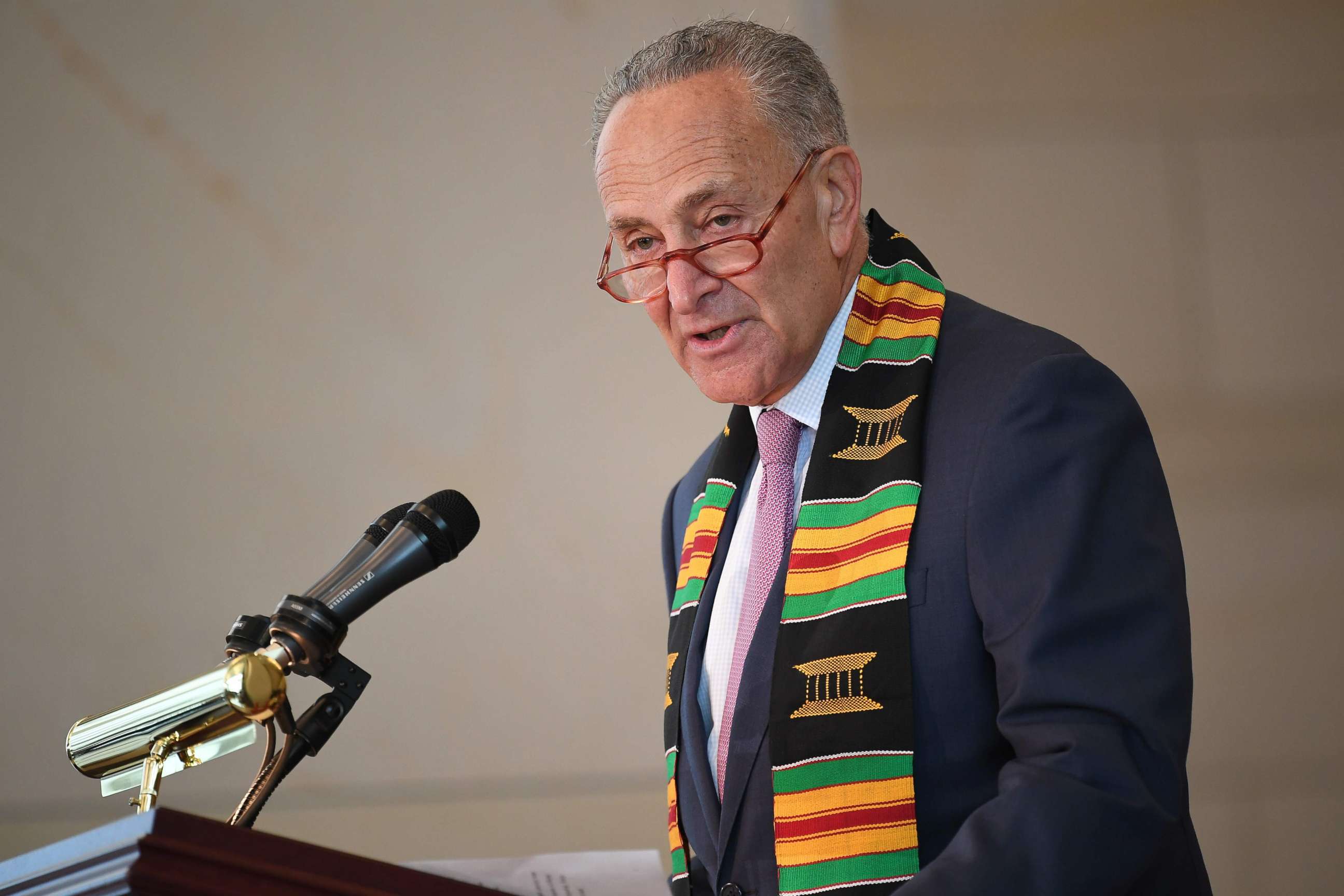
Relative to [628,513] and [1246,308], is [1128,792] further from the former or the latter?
[1246,308]

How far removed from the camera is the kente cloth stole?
1491 mm

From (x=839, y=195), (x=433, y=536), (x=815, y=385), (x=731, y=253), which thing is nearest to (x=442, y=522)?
(x=433, y=536)

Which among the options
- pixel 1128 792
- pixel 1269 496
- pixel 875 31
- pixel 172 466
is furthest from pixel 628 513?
pixel 1128 792

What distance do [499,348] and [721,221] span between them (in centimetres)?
168

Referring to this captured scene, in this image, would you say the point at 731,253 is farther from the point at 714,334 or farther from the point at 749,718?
the point at 749,718

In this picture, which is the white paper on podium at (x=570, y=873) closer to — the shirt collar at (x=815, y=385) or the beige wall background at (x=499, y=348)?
the shirt collar at (x=815, y=385)

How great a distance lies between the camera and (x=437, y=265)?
334 cm

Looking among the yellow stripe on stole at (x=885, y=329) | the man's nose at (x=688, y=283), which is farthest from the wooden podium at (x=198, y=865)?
the yellow stripe on stole at (x=885, y=329)

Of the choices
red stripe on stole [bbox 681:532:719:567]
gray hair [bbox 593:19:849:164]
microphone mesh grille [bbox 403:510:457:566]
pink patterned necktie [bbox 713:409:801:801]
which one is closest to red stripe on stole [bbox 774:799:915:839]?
pink patterned necktie [bbox 713:409:801:801]

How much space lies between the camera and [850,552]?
1.62 m

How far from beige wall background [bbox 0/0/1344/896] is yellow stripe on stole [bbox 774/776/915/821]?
5.71 ft

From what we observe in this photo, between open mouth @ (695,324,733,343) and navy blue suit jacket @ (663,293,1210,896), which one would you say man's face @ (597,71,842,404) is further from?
navy blue suit jacket @ (663,293,1210,896)

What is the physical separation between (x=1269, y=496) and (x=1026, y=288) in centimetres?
86

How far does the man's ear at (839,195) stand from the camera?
1803mm
